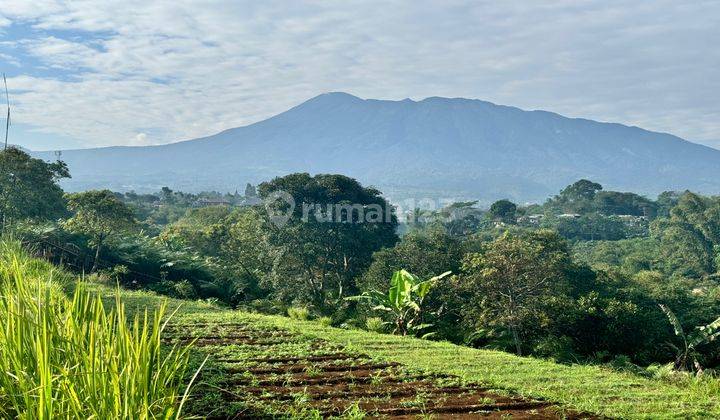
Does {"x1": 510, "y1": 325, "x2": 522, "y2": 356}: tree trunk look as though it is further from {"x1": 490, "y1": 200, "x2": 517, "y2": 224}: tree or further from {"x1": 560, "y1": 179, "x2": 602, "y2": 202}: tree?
{"x1": 560, "y1": 179, "x2": 602, "y2": 202}: tree

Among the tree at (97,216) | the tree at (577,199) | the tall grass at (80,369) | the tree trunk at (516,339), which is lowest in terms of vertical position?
the tree trunk at (516,339)

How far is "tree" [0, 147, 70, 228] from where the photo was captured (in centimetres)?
1523

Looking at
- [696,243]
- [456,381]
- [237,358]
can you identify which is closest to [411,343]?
[456,381]

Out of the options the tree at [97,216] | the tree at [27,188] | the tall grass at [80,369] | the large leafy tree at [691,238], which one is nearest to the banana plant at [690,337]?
the tall grass at [80,369]

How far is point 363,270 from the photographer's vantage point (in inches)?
755

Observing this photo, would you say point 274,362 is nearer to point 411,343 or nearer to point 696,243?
point 411,343

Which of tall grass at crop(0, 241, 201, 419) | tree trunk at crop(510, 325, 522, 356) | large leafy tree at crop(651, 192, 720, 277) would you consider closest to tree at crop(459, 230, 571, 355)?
tree trunk at crop(510, 325, 522, 356)

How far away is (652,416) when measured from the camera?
4.31 metres

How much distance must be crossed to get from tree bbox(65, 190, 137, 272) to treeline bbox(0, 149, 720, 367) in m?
0.03

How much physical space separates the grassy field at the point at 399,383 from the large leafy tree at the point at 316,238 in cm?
1134

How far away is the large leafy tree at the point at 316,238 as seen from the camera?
61.2 feet

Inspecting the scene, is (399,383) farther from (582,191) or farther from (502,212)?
(582,191)

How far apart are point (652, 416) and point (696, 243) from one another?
1258 inches

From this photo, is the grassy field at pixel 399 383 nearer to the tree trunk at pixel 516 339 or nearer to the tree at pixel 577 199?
the tree trunk at pixel 516 339
